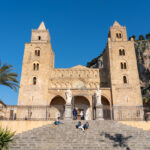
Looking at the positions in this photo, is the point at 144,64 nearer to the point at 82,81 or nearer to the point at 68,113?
the point at 82,81

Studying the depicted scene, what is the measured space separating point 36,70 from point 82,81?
6.66m

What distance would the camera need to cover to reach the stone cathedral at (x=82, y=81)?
76.0 feet

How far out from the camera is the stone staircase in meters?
9.89

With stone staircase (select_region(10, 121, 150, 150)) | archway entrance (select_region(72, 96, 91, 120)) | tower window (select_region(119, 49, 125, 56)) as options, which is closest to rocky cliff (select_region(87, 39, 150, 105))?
tower window (select_region(119, 49, 125, 56))

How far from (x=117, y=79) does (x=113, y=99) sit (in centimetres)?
295

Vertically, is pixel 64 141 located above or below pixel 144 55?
below

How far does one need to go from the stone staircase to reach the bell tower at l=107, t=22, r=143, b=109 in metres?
10.9

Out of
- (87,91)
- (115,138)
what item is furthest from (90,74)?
(115,138)

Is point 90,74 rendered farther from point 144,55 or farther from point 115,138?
point 144,55

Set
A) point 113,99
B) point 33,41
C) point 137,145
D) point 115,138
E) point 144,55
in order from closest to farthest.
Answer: point 137,145
point 115,138
point 113,99
point 33,41
point 144,55

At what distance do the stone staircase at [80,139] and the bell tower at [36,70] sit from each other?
35.7ft

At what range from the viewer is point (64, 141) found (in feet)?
35.0

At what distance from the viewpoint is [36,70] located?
25547 millimetres

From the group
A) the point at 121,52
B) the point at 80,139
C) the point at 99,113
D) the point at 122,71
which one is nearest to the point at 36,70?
the point at 122,71
